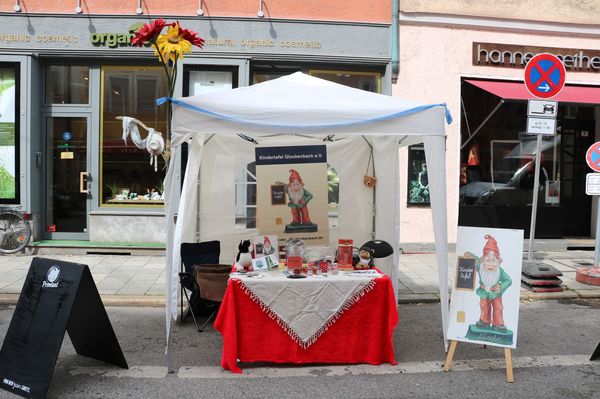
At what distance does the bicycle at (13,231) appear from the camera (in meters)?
9.51

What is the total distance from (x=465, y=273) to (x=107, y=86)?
814cm

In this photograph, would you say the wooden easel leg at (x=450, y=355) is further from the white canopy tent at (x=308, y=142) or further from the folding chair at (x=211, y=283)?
the folding chair at (x=211, y=283)

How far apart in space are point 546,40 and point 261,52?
5672 mm

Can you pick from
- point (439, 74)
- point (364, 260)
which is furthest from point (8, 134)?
point (439, 74)

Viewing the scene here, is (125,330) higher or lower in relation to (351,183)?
lower

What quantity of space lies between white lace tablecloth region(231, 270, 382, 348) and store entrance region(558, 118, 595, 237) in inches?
335

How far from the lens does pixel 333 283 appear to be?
4.67m

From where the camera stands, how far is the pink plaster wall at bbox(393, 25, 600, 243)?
33.4 feet

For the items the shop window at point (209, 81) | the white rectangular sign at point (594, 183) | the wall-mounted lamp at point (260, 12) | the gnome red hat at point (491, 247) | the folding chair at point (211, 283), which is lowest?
the folding chair at point (211, 283)

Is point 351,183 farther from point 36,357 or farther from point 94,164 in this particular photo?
point 94,164

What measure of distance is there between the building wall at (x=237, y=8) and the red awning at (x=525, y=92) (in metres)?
2.35

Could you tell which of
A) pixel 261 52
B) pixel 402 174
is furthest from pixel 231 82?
pixel 402 174

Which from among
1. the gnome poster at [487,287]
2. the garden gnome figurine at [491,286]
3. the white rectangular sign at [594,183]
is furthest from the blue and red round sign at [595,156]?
the garden gnome figurine at [491,286]

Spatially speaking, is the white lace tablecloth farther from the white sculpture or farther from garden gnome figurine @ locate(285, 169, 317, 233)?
the white sculpture
